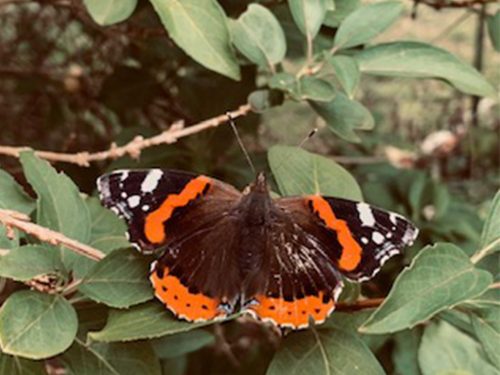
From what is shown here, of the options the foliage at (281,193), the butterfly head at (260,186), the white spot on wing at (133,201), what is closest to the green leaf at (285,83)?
the foliage at (281,193)

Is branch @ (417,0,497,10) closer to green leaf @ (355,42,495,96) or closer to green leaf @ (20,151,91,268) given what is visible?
green leaf @ (355,42,495,96)

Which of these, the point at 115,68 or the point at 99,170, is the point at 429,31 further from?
the point at 99,170

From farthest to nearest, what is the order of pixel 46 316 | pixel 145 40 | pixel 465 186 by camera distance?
pixel 465 186
pixel 145 40
pixel 46 316

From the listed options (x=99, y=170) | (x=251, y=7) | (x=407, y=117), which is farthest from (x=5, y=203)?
(x=407, y=117)

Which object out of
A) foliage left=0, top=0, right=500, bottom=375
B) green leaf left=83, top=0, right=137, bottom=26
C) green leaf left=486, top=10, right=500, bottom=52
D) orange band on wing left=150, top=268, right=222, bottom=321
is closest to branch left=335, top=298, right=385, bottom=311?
foliage left=0, top=0, right=500, bottom=375

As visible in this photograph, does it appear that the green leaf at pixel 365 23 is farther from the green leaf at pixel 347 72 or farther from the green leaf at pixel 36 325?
the green leaf at pixel 36 325

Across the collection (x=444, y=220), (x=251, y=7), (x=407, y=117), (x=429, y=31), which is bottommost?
(x=407, y=117)

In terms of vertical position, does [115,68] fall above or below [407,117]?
above
